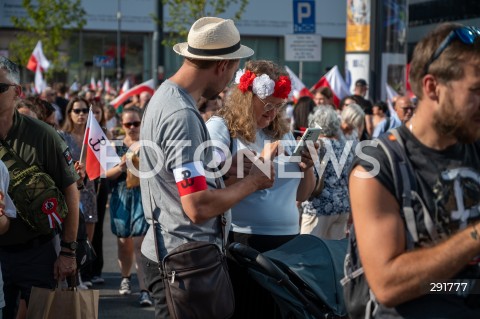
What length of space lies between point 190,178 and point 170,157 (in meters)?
0.13

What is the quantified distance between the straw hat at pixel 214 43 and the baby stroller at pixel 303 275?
975 mm

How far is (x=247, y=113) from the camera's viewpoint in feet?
15.6

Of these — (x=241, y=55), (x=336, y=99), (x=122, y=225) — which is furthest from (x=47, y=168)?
(x=336, y=99)

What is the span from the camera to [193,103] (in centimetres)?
367

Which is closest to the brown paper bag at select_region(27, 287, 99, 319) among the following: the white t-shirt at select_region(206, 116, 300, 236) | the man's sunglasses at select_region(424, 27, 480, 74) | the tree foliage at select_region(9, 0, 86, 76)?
the white t-shirt at select_region(206, 116, 300, 236)

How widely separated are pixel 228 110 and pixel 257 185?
113 centimetres

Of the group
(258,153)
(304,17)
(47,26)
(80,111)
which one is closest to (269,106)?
(258,153)

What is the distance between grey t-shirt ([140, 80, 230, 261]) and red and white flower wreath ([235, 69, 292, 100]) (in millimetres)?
1130

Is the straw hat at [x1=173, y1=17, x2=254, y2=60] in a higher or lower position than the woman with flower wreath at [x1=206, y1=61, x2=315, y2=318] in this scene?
higher

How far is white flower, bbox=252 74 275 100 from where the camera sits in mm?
Answer: 4770

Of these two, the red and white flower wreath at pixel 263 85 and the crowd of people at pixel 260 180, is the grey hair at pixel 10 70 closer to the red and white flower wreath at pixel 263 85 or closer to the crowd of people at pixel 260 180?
the crowd of people at pixel 260 180

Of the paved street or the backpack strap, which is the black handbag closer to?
the backpack strap

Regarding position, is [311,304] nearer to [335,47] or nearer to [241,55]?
[241,55]

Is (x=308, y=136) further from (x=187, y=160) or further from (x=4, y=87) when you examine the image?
(x=4, y=87)
